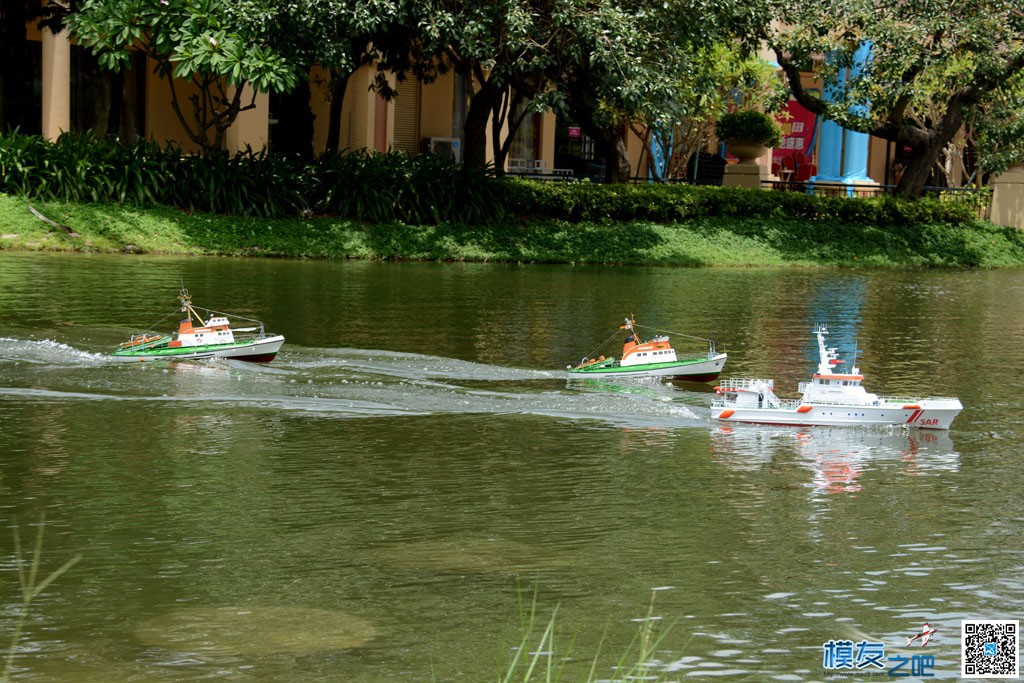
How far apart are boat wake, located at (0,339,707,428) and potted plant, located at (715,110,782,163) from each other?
2580 cm

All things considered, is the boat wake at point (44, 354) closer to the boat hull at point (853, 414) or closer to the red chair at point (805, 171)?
the boat hull at point (853, 414)

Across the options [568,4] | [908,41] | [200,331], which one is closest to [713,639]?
[200,331]

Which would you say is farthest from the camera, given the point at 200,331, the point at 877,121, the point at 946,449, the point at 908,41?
the point at 877,121

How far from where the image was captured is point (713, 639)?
9.14 meters

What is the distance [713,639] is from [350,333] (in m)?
12.5

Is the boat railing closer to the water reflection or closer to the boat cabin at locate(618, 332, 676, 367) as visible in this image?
the water reflection

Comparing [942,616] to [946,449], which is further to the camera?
[946,449]

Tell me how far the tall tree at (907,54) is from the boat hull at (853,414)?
21.2 m

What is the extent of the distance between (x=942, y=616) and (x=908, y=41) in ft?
92.3

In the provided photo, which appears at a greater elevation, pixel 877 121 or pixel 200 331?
pixel 877 121

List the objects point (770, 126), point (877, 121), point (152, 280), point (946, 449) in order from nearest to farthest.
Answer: point (946, 449) → point (152, 280) → point (877, 121) → point (770, 126)

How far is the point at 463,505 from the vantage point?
473 inches

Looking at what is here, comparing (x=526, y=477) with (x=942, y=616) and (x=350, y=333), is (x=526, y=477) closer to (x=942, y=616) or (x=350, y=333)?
(x=942, y=616)

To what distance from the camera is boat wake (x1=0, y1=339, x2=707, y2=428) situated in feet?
53.5
